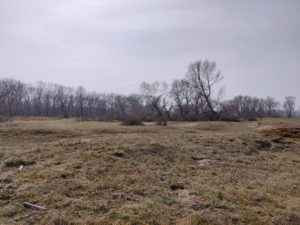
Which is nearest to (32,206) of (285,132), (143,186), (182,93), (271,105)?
(143,186)

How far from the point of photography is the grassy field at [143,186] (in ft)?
23.4

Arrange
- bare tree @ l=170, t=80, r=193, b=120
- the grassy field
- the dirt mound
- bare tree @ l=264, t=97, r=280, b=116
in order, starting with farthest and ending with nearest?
bare tree @ l=264, t=97, r=280, b=116 < bare tree @ l=170, t=80, r=193, b=120 < the dirt mound < the grassy field

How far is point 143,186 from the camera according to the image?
347 inches

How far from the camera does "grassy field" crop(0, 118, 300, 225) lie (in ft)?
23.4

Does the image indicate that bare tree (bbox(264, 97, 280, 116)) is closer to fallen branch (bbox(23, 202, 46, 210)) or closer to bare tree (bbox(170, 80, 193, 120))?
bare tree (bbox(170, 80, 193, 120))

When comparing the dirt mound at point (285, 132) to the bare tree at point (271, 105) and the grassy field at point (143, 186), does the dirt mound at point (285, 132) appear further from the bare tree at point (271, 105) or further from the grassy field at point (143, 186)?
the bare tree at point (271, 105)

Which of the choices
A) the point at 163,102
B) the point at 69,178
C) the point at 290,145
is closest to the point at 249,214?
the point at 69,178

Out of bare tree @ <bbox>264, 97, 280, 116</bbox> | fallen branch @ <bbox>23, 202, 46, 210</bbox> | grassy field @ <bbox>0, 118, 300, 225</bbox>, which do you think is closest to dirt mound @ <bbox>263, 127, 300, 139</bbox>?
grassy field @ <bbox>0, 118, 300, 225</bbox>

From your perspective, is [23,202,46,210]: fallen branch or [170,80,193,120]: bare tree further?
[170,80,193,120]: bare tree

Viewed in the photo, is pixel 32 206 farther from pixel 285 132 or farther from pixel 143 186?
pixel 285 132

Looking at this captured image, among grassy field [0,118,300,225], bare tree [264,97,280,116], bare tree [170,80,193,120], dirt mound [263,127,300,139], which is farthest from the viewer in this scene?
bare tree [264,97,280,116]

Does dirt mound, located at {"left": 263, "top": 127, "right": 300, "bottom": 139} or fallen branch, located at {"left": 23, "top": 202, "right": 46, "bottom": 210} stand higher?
dirt mound, located at {"left": 263, "top": 127, "right": 300, "bottom": 139}

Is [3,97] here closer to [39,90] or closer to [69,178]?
[39,90]

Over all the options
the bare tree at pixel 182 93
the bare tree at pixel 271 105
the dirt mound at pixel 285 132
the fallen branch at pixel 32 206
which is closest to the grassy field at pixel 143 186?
the fallen branch at pixel 32 206
